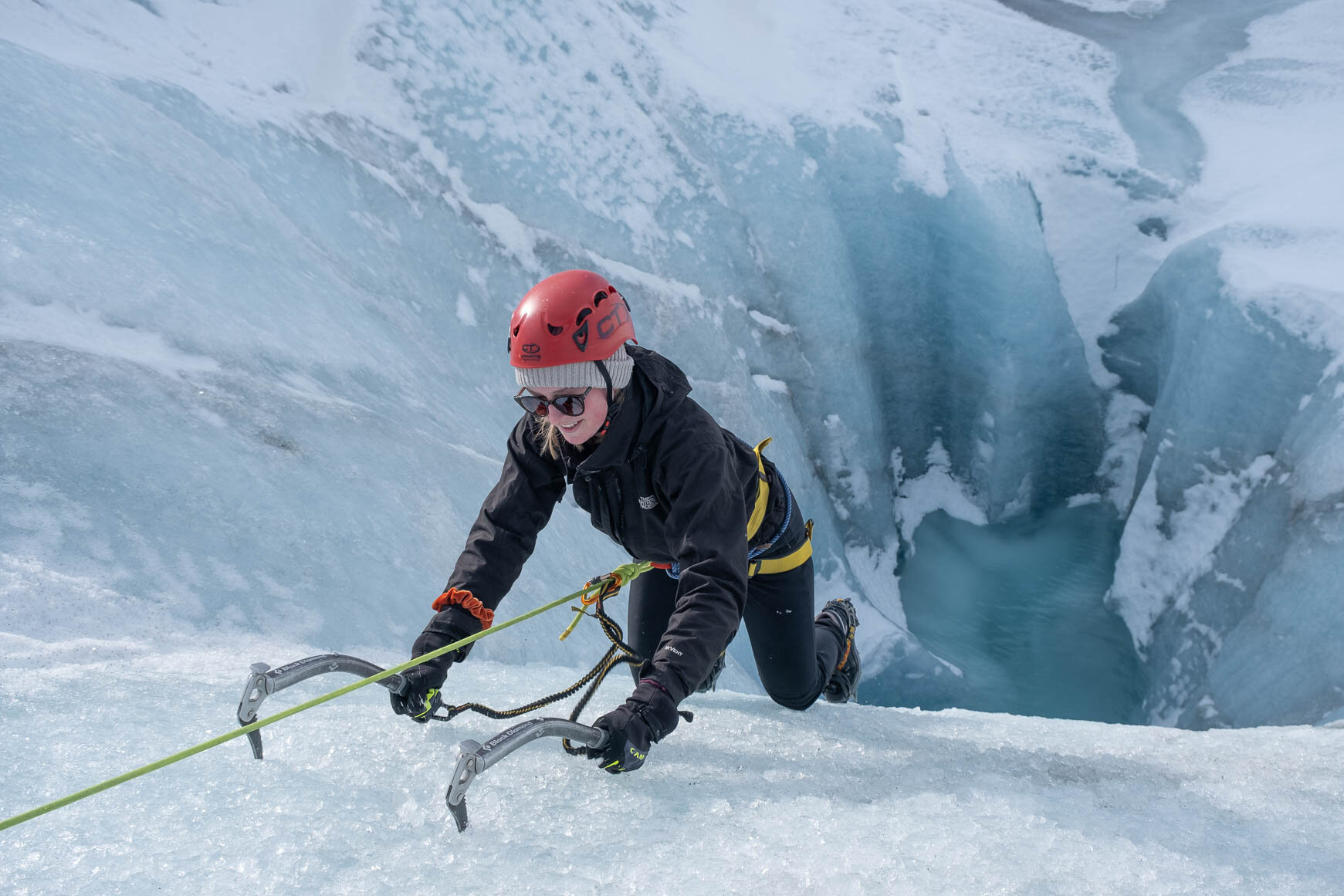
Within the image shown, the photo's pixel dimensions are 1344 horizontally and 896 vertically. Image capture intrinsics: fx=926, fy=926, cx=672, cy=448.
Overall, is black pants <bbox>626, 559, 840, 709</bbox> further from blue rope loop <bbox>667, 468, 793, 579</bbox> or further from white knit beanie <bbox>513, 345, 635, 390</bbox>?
white knit beanie <bbox>513, 345, 635, 390</bbox>

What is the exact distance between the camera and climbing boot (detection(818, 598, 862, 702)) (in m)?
3.41

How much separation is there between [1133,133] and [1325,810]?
24.9ft

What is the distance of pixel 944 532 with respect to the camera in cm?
848

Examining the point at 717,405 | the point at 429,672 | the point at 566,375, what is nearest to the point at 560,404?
the point at 566,375

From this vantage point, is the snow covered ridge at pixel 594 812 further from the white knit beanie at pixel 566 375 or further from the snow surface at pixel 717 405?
the white knit beanie at pixel 566 375

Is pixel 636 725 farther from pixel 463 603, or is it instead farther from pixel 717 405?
pixel 717 405

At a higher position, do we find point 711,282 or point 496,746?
point 496,746

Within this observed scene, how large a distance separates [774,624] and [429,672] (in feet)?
4.17

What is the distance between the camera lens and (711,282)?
6984 mm

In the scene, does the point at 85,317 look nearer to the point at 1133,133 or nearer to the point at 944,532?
the point at 944,532

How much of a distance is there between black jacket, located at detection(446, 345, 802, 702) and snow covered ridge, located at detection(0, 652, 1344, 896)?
31 cm

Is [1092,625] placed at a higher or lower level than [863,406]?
lower

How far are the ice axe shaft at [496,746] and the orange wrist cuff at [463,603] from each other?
1.35ft

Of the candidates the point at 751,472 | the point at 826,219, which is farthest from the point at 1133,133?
the point at 751,472
